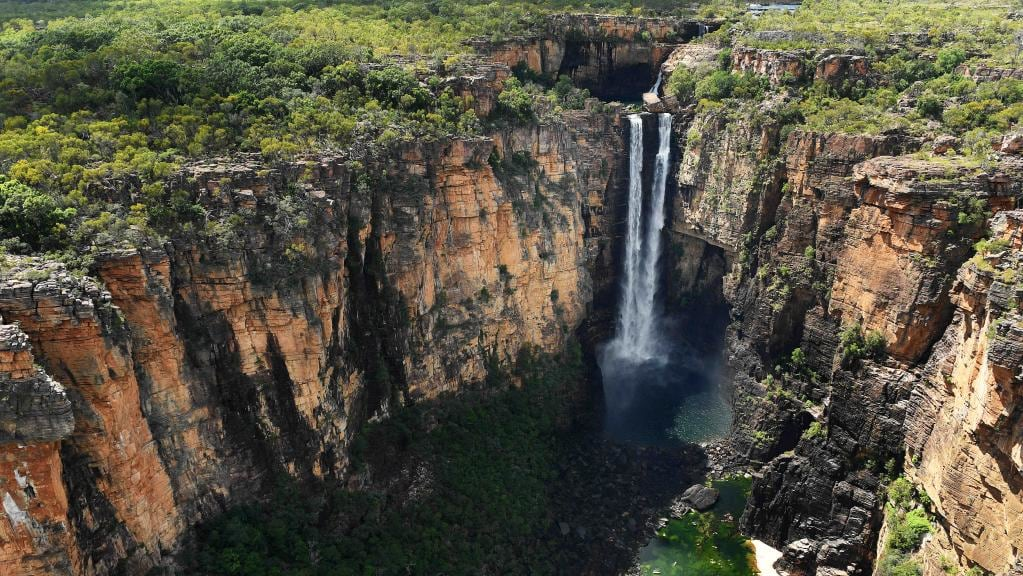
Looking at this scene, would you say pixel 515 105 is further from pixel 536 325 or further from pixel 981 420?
pixel 981 420

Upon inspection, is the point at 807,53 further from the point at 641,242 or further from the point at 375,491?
the point at 375,491

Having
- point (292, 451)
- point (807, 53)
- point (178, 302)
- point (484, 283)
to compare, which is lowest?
point (292, 451)

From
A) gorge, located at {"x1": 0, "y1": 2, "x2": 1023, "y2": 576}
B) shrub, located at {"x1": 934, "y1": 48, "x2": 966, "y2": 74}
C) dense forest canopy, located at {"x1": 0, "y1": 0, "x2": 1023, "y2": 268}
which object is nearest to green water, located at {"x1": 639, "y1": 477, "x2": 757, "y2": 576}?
gorge, located at {"x1": 0, "y1": 2, "x2": 1023, "y2": 576}

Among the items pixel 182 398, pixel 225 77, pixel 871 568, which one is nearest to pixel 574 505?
pixel 871 568

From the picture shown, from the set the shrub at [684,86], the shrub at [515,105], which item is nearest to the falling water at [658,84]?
the shrub at [684,86]

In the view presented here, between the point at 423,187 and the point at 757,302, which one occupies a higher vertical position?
the point at 423,187

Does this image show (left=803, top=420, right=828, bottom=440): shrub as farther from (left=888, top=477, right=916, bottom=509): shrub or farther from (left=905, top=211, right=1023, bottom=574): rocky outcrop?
(left=905, top=211, right=1023, bottom=574): rocky outcrop
